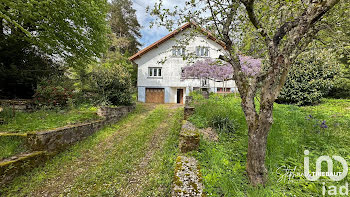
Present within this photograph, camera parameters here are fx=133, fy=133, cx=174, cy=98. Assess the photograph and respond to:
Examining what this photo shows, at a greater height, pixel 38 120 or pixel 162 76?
pixel 162 76

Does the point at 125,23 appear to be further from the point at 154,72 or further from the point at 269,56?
the point at 269,56

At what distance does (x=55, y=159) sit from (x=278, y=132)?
20.0 feet

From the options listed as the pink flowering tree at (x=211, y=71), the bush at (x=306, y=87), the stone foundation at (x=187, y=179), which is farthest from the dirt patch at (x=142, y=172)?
the bush at (x=306, y=87)

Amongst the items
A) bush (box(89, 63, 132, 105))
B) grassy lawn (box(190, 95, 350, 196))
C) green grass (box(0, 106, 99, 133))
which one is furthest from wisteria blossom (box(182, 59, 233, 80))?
green grass (box(0, 106, 99, 133))

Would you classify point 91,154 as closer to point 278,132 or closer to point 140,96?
point 278,132

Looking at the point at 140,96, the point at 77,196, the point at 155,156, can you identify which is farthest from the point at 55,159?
the point at 140,96

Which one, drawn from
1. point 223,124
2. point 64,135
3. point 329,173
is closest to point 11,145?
point 64,135

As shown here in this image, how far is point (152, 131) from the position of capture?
562cm

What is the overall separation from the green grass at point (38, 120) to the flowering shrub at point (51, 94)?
23.2 inches

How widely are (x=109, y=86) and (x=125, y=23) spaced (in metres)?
18.8

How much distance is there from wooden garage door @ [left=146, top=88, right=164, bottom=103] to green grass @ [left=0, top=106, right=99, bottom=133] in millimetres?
10081

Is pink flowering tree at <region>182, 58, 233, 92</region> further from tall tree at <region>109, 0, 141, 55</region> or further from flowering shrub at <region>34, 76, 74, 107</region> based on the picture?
tall tree at <region>109, 0, 141, 55</region>

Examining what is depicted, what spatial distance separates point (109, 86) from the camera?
23.8 feet

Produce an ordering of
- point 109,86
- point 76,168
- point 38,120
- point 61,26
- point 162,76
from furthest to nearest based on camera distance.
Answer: point 162,76 < point 109,86 < point 61,26 < point 38,120 < point 76,168
